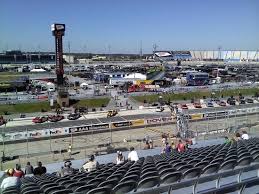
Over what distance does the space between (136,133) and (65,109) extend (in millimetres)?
21784

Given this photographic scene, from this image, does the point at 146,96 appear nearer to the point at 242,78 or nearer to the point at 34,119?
→ the point at 34,119

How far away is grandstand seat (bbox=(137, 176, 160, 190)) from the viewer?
Answer: 7.44m

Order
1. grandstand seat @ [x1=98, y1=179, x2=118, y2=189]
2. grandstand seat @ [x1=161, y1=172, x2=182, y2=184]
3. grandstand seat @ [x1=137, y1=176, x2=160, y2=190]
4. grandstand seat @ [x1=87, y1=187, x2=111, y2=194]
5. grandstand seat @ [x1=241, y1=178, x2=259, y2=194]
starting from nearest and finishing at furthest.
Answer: grandstand seat @ [x1=87, y1=187, x2=111, y2=194] → grandstand seat @ [x1=98, y1=179, x2=118, y2=189] → grandstand seat @ [x1=137, y1=176, x2=160, y2=190] → grandstand seat @ [x1=241, y1=178, x2=259, y2=194] → grandstand seat @ [x1=161, y1=172, x2=182, y2=184]

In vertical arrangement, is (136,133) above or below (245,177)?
below

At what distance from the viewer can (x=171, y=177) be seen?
7918 mm

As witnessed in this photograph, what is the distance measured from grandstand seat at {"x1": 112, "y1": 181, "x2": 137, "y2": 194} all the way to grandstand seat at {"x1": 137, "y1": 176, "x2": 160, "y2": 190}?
177mm

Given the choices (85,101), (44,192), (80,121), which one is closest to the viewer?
(44,192)

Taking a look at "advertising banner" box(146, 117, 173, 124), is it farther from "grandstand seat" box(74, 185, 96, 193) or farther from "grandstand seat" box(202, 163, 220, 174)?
"grandstand seat" box(74, 185, 96, 193)

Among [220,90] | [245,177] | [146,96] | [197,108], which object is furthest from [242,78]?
[245,177]

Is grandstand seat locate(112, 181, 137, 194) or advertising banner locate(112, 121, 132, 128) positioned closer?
grandstand seat locate(112, 181, 137, 194)

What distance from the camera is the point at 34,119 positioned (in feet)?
153

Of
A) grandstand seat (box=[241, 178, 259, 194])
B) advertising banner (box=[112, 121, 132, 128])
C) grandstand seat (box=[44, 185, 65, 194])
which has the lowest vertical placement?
advertising banner (box=[112, 121, 132, 128])

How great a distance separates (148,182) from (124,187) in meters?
0.66

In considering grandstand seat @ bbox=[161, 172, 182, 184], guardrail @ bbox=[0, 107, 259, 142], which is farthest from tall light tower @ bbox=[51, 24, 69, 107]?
grandstand seat @ bbox=[161, 172, 182, 184]
